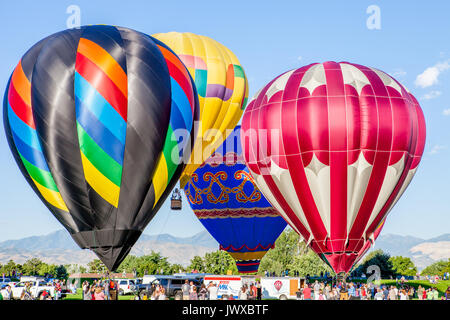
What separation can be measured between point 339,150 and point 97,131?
7.64 metres

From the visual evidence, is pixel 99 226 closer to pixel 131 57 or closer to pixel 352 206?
pixel 131 57

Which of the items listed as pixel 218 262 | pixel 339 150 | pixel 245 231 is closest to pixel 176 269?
pixel 218 262

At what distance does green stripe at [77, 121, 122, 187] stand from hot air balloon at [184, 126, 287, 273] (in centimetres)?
1169

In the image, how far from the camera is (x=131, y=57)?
17234 mm

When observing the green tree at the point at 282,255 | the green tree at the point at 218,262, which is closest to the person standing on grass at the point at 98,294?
the green tree at the point at 282,255

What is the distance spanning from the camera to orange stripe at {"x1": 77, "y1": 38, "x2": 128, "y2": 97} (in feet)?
54.9

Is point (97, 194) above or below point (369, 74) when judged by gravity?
below

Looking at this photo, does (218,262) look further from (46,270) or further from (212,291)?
(212,291)

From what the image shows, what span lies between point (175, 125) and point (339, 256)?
22.7ft

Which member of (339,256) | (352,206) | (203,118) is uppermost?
(203,118)

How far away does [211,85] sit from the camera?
2478 centimetres

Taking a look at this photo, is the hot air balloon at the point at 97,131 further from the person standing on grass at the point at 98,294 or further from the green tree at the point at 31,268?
the green tree at the point at 31,268

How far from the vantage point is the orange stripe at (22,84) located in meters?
17.2
